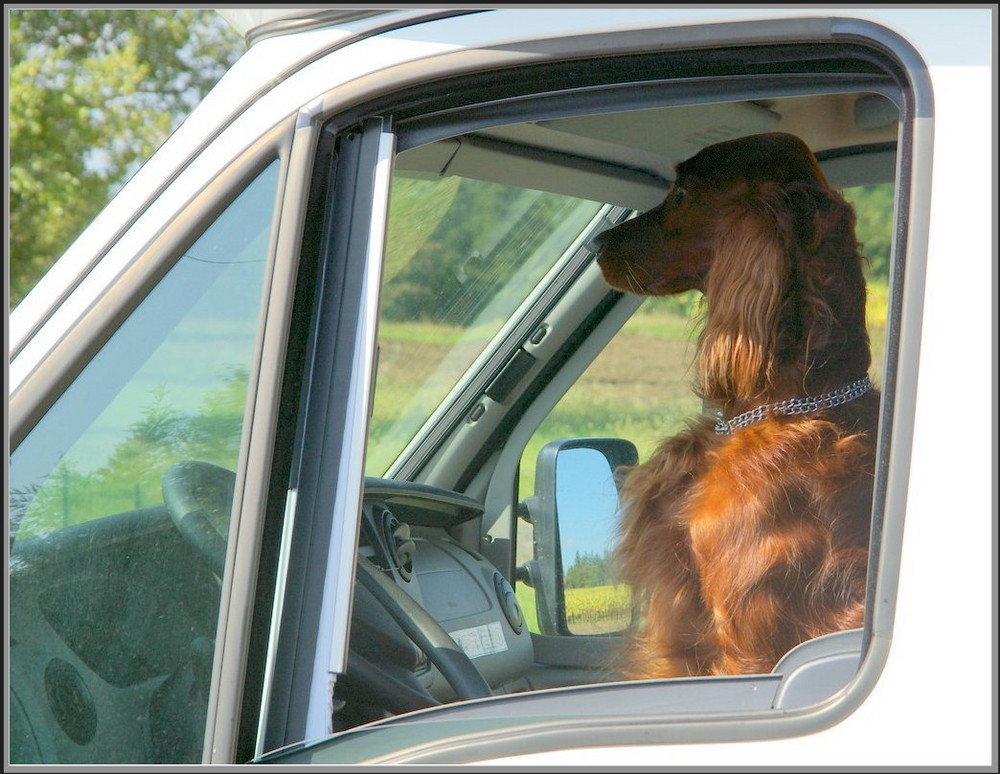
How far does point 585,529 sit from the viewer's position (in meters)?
2.65

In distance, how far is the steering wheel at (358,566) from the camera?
1.30m

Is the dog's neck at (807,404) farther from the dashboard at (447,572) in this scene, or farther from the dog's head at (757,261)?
the dashboard at (447,572)

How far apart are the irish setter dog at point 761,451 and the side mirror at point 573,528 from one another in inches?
22.7

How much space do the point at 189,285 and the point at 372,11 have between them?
1.34ft

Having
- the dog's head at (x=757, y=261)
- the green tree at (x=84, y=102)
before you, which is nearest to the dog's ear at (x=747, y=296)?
the dog's head at (x=757, y=261)

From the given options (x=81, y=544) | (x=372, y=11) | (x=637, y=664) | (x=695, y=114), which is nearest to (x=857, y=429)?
(x=637, y=664)

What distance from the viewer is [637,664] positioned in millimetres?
1908

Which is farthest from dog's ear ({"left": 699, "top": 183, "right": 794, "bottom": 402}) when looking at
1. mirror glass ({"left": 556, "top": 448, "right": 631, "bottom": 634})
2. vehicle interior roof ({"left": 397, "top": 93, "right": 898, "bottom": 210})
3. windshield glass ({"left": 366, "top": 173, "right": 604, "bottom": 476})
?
mirror glass ({"left": 556, "top": 448, "right": 631, "bottom": 634})

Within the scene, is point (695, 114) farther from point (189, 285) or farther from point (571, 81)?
point (189, 285)

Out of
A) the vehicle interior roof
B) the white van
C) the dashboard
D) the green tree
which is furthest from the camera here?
the green tree

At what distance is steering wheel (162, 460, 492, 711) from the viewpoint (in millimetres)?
1299

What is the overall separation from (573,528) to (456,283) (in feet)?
2.28

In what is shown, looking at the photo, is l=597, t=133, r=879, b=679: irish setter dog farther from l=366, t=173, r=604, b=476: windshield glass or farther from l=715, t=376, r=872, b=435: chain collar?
l=366, t=173, r=604, b=476: windshield glass

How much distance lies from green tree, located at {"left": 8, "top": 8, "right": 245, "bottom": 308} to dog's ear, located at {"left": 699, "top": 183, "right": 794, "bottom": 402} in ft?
27.0
